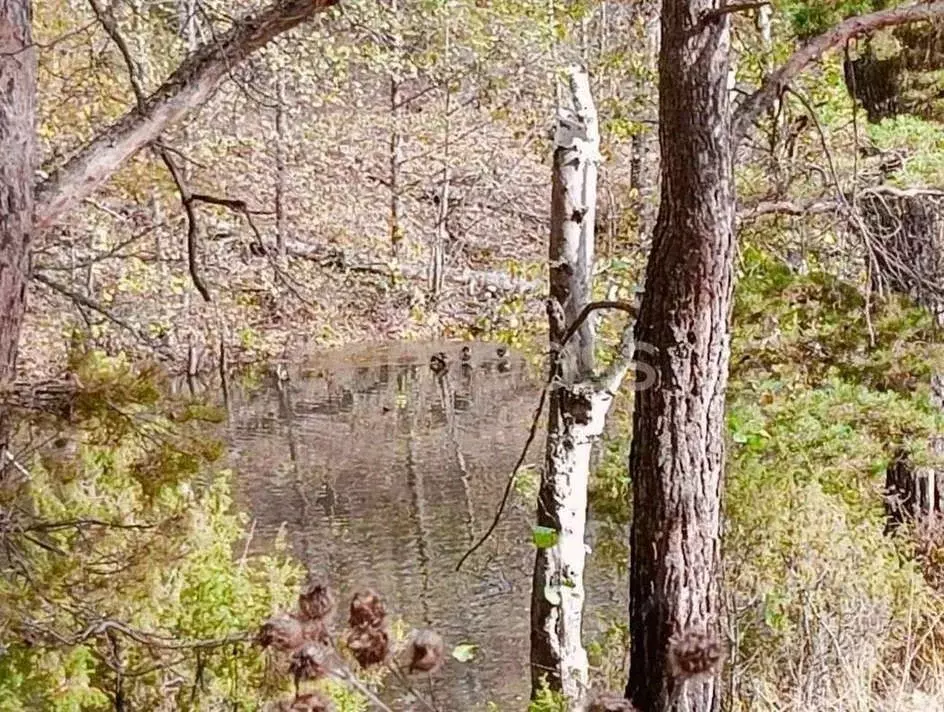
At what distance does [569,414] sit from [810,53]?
282cm

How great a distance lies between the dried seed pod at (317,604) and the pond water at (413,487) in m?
5.27

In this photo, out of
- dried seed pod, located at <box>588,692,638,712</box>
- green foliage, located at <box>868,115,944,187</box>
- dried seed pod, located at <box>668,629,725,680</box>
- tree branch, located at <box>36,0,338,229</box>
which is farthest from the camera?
green foliage, located at <box>868,115,944,187</box>

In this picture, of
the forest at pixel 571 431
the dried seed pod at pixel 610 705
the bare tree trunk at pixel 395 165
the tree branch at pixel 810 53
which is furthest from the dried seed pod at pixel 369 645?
the bare tree trunk at pixel 395 165

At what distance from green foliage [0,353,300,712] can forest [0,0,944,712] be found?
0.07ft

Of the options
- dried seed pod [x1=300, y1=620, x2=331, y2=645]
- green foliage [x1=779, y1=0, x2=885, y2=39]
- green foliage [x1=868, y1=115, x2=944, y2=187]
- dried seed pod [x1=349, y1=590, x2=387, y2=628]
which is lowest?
dried seed pod [x1=300, y1=620, x2=331, y2=645]

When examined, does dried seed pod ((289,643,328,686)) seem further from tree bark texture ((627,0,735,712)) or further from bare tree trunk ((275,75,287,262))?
bare tree trunk ((275,75,287,262))

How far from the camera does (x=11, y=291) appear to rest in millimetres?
4402

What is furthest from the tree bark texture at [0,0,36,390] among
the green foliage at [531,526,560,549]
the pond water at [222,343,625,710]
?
the pond water at [222,343,625,710]

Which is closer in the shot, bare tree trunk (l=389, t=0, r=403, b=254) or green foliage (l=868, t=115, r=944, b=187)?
green foliage (l=868, t=115, r=944, b=187)

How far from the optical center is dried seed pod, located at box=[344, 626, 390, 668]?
2605 mm

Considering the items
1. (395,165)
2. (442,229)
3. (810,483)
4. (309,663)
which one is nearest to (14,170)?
(309,663)

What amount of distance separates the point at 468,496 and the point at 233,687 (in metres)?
5.59

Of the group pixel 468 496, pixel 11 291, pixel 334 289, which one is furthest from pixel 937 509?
pixel 334 289

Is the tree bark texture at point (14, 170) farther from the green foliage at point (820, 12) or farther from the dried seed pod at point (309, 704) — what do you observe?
the green foliage at point (820, 12)
